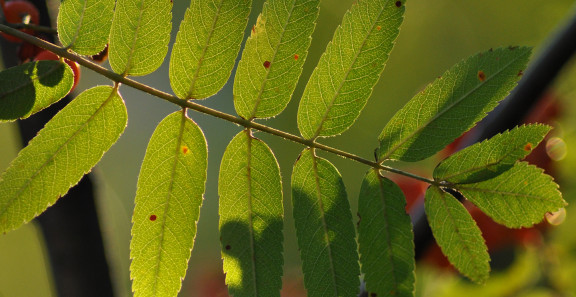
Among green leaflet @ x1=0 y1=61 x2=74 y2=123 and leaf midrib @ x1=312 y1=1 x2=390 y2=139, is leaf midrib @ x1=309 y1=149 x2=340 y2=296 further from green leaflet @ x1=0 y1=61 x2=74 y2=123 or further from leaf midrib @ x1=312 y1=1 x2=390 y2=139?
green leaflet @ x1=0 y1=61 x2=74 y2=123

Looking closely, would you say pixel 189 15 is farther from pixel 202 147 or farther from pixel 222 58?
pixel 202 147

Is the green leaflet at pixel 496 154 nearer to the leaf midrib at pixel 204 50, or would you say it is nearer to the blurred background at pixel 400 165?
the blurred background at pixel 400 165

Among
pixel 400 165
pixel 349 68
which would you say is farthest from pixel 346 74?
pixel 400 165

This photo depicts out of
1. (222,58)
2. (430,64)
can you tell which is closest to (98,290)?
(222,58)

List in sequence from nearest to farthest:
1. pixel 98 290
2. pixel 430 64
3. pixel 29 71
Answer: pixel 29 71, pixel 98 290, pixel 430 64

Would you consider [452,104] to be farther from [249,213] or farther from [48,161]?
[48,161]
